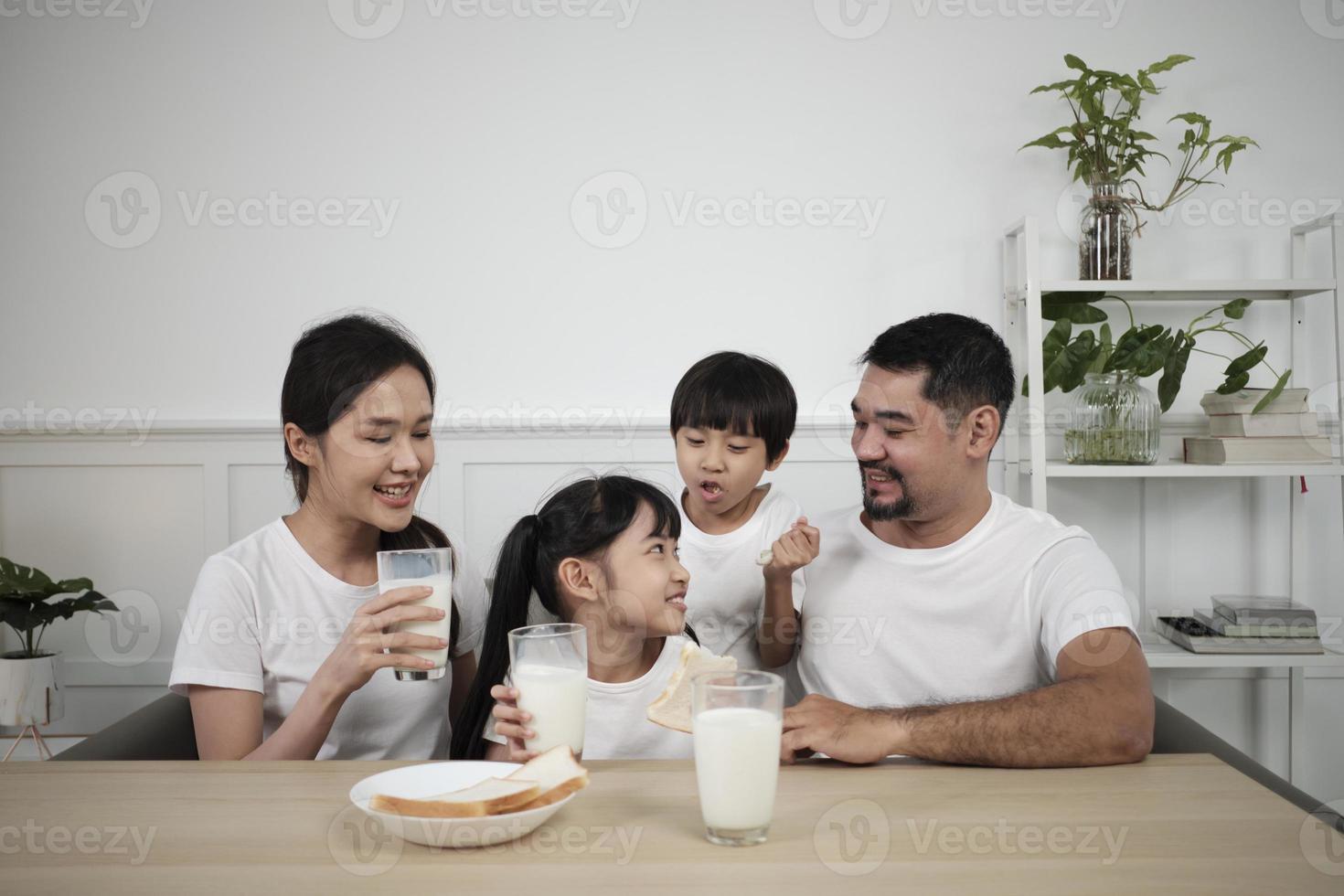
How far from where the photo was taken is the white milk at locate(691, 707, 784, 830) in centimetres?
98

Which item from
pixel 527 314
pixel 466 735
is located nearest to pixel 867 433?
pixel 466 735

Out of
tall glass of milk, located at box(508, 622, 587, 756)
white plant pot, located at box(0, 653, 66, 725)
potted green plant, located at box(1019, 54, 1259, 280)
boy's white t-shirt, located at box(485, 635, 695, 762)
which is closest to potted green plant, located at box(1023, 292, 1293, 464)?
potted green plant, located at box(1019, 54, 1259, 280)

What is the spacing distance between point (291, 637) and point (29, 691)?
61.4 inches

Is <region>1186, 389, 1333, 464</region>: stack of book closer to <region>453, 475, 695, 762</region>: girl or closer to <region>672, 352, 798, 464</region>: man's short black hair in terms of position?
<region>672, 352, 798, 464</region>: man's short black hair

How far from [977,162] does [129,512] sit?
106 inches

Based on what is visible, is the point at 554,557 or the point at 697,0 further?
the point at 697,0

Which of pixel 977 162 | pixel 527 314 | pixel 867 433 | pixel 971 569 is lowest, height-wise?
pixel 971 569

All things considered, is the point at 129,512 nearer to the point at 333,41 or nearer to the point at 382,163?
the point at 382,163

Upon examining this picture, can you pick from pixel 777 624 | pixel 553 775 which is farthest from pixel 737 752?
pixel 777 624

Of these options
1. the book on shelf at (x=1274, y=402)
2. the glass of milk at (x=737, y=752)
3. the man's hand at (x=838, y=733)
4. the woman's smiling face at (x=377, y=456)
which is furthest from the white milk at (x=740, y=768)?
the book on shelf at (x=1274, y=402)

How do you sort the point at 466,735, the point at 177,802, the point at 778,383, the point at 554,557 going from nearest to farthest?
the point at 177,802 < the point at 466,735 < the point at 554,557 < the point at 778,383

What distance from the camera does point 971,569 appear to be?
181 centimetres

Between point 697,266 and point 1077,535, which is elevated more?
point 697,266

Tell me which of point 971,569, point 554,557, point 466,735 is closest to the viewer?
point 466,735
